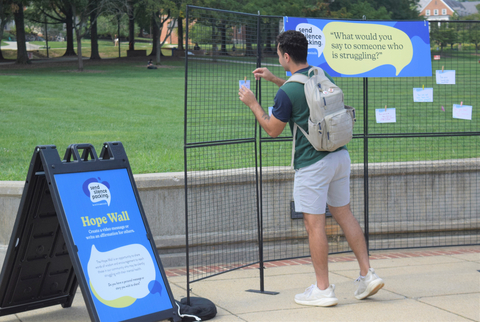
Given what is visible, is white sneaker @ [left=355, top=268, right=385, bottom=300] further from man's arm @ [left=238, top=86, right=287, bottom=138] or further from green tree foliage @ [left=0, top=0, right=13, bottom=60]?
green tree foliage @ [left=0, top=0, right=13, bottom=60]

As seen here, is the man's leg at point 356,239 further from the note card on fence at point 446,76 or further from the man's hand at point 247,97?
the note card on fence at point 446,76

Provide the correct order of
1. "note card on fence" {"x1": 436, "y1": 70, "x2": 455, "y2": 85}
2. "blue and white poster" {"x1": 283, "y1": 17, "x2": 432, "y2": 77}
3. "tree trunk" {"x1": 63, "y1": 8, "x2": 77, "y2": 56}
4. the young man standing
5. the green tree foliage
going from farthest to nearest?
"tree trunk" {"x1": 63, "y1": 8, "x2": 77, "y2": 56} < the green tree foliage < "note card on fence" {"x1": 436, "y1": 70, "x2": 455, "y2": 85} < "blue and white poster" {"x1": 283, "y1": 17, "x2": 432, "y2": 77} < the young man standing

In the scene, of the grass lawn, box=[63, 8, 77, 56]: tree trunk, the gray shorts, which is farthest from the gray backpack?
box=[63, 8, 77, 56]: tree trunk

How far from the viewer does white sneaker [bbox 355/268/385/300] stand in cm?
454

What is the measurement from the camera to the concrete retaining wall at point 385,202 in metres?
6.07

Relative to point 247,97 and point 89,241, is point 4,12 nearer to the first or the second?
point 247,97

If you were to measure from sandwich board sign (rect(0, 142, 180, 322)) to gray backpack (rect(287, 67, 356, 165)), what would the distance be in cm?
153

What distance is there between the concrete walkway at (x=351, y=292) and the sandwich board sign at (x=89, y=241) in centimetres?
49

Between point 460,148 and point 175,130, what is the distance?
604cm

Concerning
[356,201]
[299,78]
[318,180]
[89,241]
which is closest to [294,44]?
[299,78]

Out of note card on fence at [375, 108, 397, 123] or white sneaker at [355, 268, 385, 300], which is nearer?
white sneaker at [355, 268, 385, 300]

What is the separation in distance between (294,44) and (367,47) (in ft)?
5.86

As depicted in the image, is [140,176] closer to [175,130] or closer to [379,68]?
[379,68]

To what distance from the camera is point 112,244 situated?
3.98 metres
